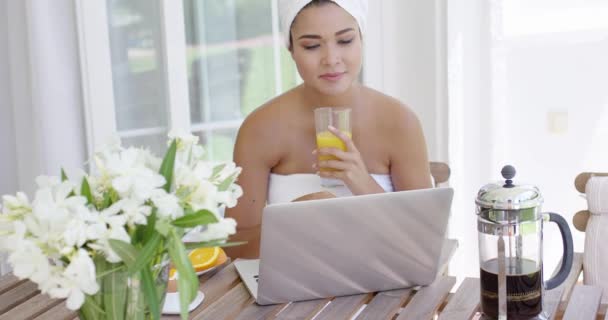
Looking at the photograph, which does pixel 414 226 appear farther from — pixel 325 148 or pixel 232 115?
pixel 232 115

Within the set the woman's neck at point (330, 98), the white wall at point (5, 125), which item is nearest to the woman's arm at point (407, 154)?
the woman's neck at point (330, 98)

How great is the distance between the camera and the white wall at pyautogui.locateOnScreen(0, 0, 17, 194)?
2477mm

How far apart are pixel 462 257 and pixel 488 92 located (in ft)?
2.31

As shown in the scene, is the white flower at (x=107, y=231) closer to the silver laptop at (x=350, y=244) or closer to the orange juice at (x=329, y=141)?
the silver laptop at (x=350, y=244)

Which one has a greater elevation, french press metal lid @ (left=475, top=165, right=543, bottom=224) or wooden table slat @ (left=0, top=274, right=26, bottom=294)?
french press metal lid @ (left=475, top=165, right=543, bottom=224)

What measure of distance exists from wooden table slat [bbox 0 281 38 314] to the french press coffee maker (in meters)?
0.83

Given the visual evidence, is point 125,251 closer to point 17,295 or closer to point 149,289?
point 149,289

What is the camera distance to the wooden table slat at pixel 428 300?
44.6 inches

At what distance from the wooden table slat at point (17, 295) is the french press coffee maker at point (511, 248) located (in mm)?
828

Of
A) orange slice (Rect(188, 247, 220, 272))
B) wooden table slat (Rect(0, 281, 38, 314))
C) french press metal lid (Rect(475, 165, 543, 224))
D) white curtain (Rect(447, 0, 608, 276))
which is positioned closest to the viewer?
french press metal lid (Rect(475, 165, 543, 224))

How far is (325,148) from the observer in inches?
63.1

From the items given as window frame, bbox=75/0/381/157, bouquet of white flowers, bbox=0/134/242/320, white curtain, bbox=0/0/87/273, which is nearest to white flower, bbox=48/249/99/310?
bouquet of white flowers, bbox=0/134/242/320

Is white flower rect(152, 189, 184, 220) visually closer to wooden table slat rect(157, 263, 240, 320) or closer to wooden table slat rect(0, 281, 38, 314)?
wooden table slat rect(157, 263, 240, 320)


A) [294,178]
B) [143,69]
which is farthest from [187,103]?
[294,178]
